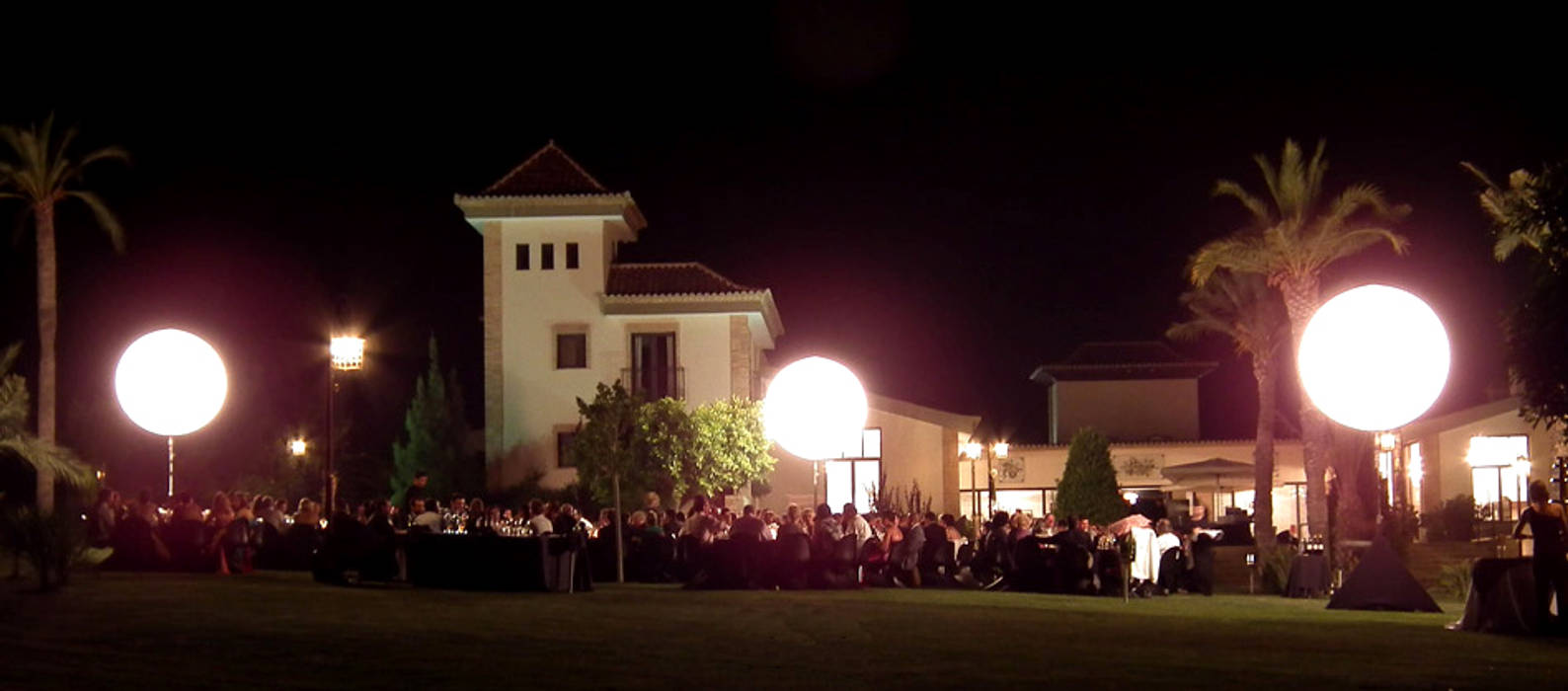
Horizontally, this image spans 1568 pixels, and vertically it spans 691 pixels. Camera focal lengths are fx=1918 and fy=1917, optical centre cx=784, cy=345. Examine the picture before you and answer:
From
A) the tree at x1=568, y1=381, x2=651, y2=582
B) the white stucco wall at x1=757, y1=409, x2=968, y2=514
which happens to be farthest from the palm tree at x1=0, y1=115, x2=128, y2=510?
the white stucco wall at x1=757, y1=409, x2=968, y2=514

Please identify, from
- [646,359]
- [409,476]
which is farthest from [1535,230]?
[409,476]

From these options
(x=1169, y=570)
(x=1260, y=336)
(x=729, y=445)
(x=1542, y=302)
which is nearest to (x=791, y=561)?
(x=1169, y=570)

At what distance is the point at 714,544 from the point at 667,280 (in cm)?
2464

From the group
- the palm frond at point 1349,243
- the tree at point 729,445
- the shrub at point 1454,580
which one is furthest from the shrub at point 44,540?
the palm frond at point 1349,243

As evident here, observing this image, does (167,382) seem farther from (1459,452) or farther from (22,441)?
(1459,452)

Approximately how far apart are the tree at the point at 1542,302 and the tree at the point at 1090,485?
22.1 metres

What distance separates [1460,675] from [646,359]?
122ft

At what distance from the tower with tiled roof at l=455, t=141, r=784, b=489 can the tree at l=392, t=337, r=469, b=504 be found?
329cm

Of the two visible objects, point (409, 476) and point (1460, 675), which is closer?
point (1460, 675)

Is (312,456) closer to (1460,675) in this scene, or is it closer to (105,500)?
(105,500)

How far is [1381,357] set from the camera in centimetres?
1938

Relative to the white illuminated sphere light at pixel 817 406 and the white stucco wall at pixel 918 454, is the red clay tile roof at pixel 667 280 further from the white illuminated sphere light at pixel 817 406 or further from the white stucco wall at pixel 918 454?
the white illuminated sphere light at pixel 817 406

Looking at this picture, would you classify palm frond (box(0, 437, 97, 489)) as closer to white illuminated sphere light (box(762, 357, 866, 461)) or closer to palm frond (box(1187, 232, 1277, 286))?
white illuminated sphere light (box(762, 357, 866, 461))

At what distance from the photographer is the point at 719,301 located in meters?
49.8
